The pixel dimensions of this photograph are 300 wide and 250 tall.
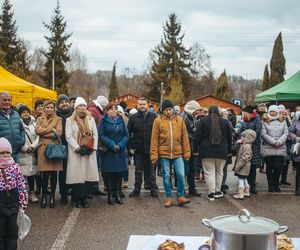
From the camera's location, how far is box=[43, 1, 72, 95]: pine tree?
53.7 metres

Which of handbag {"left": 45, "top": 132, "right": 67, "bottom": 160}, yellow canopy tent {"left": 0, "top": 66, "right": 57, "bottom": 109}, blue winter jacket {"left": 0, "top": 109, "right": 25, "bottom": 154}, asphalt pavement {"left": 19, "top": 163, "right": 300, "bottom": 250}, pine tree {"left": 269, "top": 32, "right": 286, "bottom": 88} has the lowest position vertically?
asphalt pavement {"left": 19, "top": 163, "right": 300, "bottom": 250}

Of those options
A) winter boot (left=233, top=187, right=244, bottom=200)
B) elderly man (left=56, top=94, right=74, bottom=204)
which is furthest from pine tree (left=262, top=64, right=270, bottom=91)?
elderly man (left=56, top=94, right=74, bottom=204)

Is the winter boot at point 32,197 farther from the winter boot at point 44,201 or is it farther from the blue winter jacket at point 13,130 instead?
the blue winter jacket at point 13,130

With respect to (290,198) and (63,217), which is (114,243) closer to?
(63,217)

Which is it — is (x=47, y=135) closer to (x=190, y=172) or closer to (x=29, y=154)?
(x=29, y=154)

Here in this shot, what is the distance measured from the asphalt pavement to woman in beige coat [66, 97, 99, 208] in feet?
1.38

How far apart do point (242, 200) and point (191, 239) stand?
5.39 metres

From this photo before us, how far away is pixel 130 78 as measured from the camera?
85.2m

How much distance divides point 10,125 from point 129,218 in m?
2.40

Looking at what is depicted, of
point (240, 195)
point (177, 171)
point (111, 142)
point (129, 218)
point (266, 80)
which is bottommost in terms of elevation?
point (129, 218)

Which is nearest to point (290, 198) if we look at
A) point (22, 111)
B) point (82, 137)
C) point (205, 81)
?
point (82, 137)

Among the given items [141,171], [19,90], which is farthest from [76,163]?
[19,90]

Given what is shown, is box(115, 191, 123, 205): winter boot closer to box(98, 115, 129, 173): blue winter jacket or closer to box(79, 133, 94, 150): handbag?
box(98, 115, 129, 173): blue winter jacket

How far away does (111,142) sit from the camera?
7.84m
